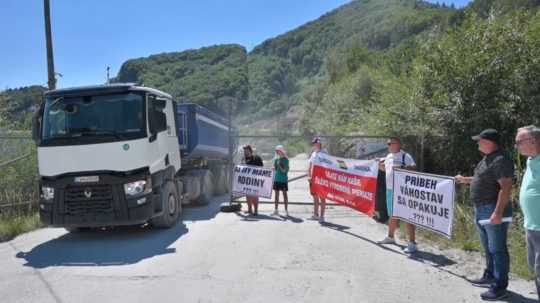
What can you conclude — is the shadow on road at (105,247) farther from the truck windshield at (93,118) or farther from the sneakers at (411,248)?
the sneakers at (411,248)

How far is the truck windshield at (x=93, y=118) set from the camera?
7398 mm

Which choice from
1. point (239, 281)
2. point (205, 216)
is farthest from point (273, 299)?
point (205, 216)

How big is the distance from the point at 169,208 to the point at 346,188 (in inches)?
149

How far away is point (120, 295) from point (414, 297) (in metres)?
3.55

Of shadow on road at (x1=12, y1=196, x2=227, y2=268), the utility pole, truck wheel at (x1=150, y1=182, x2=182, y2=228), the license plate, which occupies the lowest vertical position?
shadow on road at (x1=12, y1=196, x2=227, y2=268)

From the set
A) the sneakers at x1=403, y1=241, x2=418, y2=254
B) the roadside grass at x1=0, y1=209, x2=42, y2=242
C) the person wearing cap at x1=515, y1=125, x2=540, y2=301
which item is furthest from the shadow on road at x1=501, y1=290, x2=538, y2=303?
the roadside grass at x1=0, y1=209, x2=42, y2=242

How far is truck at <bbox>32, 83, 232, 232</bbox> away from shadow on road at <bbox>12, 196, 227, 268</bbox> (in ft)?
1.21

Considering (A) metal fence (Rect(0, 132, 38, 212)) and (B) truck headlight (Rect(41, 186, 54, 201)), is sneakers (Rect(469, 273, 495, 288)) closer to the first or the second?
(B) truck headlight (Rect(41, 186, 54, 201))

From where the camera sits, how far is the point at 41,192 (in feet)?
24.6

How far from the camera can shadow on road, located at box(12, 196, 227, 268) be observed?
6449 millimetres

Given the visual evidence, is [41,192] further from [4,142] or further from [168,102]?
[4,142]

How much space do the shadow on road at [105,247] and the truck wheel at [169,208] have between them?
16 cm

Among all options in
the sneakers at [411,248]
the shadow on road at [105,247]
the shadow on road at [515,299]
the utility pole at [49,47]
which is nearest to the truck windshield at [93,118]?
the shadow on road at [105,247]

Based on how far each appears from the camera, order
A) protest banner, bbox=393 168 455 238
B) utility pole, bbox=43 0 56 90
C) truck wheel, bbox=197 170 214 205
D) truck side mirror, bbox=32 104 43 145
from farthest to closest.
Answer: utility pole, bbox=43 0 56 90
truck wheel, bbox=197 170 214 205
truck side mirror, bbox=32 104 43 145
protest banner, bbox=393 168 455 238
